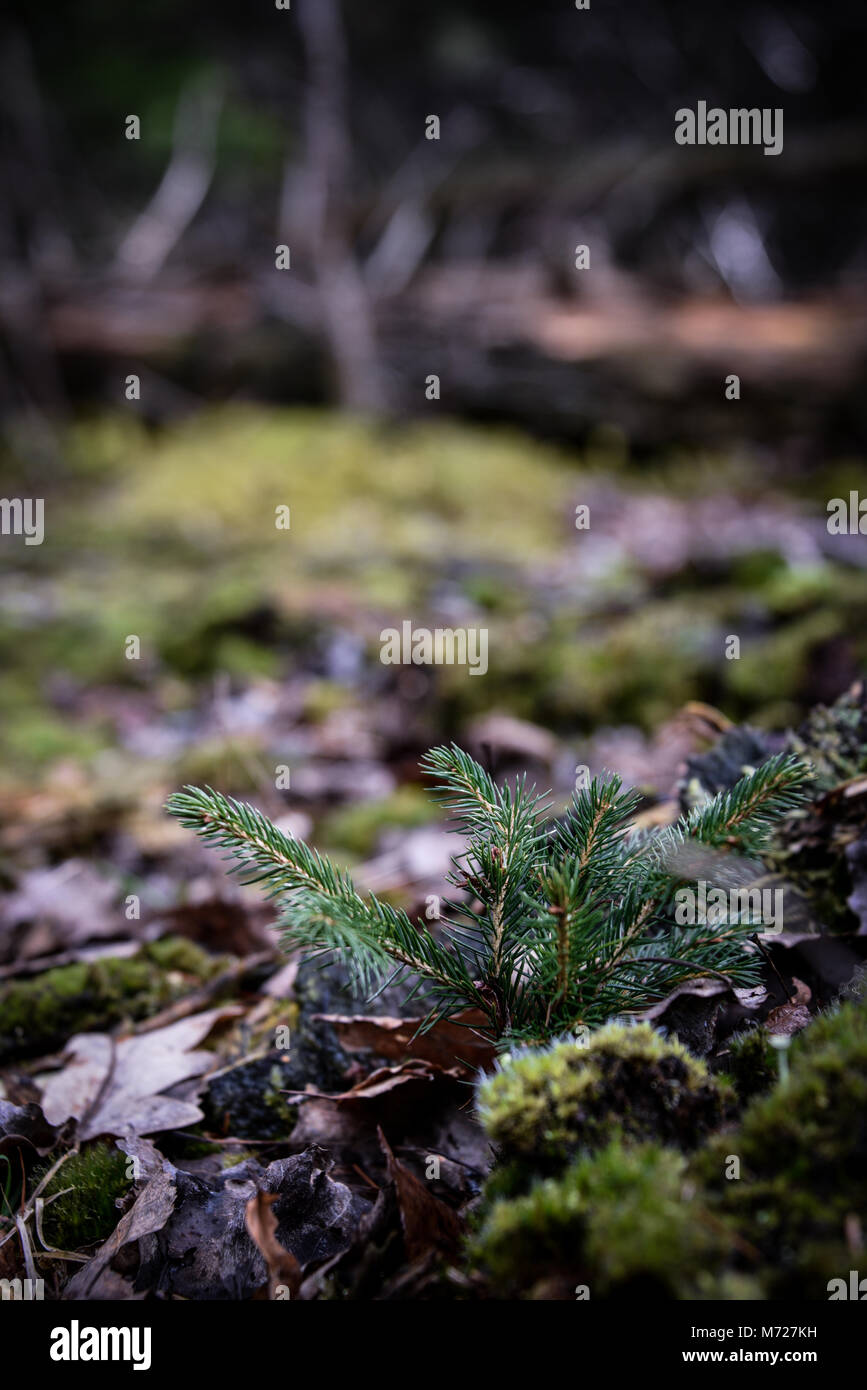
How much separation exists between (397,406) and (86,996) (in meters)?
8.05

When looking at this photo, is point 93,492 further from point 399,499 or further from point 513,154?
point 513,154

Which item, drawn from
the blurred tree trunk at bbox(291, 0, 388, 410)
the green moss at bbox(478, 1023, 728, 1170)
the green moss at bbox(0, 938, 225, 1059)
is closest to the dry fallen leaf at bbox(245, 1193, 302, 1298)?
the green moss at bbox(478, 1023, 728, 1170)

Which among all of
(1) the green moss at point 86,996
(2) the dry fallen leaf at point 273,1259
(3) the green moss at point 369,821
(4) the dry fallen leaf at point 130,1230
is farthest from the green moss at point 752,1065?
(3) the green moss at point 369,821

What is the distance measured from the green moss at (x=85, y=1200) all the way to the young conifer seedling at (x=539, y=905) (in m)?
0.57

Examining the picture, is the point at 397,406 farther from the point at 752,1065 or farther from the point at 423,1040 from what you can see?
the point at 752,1065

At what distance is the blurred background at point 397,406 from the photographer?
3.62m

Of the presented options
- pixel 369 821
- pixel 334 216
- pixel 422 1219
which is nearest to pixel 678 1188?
pixel 422 1219

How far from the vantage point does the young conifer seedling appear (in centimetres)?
117

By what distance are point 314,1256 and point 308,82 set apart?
10644 millimetres

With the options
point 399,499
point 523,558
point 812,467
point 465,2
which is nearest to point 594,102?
point 465,2

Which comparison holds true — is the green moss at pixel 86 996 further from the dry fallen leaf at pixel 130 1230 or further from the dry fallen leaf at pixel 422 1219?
the dry fallen leaf at pixel 422 1219

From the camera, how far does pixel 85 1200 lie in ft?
4.51

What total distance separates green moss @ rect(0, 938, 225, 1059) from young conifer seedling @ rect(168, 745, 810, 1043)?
3.48ft

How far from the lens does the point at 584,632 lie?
4215 millimetres
